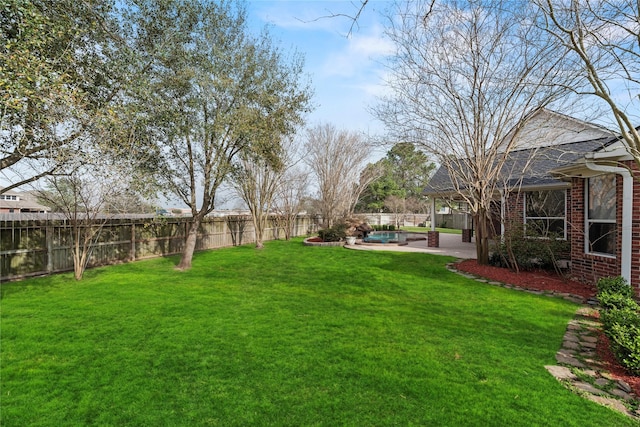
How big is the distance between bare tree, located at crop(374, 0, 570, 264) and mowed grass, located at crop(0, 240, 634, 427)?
3.66 metres

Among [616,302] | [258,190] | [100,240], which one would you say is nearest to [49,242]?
[100,240]

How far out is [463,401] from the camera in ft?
10.0

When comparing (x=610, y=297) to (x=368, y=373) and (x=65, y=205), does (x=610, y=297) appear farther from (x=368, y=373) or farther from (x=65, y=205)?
(x=65, y=205)

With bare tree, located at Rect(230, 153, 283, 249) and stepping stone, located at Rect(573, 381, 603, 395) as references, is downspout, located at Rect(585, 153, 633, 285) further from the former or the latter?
bare tree, located at Rect(230, 153, 283, 249)

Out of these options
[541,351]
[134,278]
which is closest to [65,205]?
[134,278]

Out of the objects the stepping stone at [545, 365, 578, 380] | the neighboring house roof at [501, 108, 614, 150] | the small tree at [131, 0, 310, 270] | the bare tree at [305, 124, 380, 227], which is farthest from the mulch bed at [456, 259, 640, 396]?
the bare tree at [305, 124, 380, 227]

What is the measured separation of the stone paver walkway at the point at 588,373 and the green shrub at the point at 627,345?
222mm

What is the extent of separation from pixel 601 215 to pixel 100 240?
45.5 feet

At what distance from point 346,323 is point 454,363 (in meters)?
1.81

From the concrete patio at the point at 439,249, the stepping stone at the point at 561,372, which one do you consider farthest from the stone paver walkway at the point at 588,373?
the concrete patio at the point at 439,249

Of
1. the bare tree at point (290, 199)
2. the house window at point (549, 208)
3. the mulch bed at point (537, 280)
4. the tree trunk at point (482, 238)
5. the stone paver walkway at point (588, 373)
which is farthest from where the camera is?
the bare tree at point (290, 199)

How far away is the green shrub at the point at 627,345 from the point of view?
356 cm

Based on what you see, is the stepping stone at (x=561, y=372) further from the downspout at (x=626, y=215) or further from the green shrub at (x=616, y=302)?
the downspout at (x=626, y=215)

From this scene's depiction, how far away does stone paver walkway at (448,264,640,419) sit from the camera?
10.2ft
